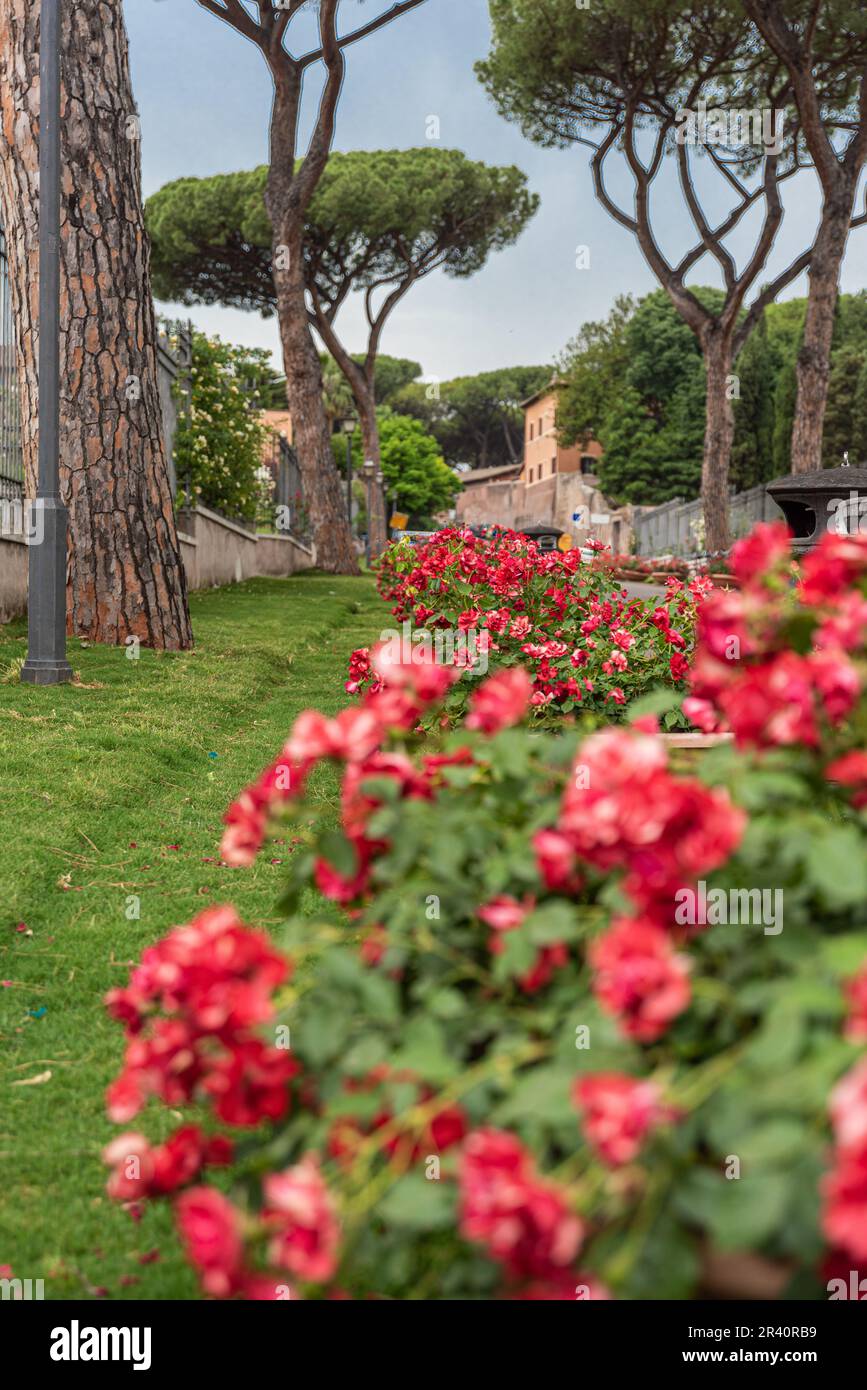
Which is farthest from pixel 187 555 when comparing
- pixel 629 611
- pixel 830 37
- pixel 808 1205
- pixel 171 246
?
pixel 171 246

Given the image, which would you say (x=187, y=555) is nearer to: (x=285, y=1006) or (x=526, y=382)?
(x=285, y=1006)

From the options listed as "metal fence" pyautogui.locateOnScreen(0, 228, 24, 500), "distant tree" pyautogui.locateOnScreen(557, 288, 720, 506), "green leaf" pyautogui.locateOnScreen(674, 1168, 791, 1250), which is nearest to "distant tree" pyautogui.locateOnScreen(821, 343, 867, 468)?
"distant tree" pyautogui.locateOnScreen(557, 288, 720, 506)

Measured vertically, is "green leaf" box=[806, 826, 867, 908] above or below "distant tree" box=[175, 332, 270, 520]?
below

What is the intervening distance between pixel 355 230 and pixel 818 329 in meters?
13.7

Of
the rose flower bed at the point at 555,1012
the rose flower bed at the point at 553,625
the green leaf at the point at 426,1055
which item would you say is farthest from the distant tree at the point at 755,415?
the green leaf at the point at 426,1055

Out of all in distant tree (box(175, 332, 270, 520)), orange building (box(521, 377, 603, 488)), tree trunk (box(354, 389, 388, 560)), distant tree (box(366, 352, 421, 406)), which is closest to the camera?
distant tree (box(175, 332, 270, 520))

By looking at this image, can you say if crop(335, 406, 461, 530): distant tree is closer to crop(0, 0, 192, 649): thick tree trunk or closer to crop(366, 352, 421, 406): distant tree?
crop(366, 352, 421, 406): distant tree

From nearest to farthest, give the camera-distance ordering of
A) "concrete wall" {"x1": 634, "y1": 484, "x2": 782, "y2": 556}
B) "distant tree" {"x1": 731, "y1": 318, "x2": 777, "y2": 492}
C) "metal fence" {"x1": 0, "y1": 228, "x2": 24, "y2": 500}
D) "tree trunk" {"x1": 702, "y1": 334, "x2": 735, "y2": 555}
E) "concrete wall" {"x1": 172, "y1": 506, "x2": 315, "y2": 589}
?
"metal fence" {"x1": 0, "y1": 228, "x2": 24, "y2": 500}, "concrete wall" {"x1": 172, "y1": 506, "x2": 315, "y2": 589}, "tree trunk" {"x1": 702, "y1": 334, "x2": 735, "y2": 555}, "concrete wall" {"x1": 634, "y1": 484, "x2": 782, "y2": 556}, "distant tree" {"x1": 731, "y1": 318, "x2": 777, "y2": 492}

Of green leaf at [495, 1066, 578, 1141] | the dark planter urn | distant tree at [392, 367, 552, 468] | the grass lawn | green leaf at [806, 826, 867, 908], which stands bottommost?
the grass lawn

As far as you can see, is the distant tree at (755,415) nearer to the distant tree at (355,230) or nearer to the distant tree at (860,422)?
the distant tree at (860,422)

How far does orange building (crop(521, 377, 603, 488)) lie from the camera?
69.8 meters

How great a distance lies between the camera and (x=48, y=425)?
705 centimetres

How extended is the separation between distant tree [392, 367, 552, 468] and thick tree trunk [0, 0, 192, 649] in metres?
73.4

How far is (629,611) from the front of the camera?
5.72m
